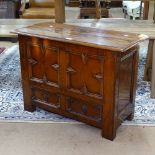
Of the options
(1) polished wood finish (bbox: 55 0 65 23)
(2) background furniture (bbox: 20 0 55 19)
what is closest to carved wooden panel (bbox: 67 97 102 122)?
(1) polished wood finish (bbox: 55 0 65 23)

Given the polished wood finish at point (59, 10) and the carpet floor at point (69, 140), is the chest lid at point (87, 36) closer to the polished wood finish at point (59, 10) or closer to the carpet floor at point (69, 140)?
the polished wood finish at point (59, 10)

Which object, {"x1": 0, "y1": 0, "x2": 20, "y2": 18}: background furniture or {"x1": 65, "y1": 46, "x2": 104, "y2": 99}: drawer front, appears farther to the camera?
{"x1": 0, "y1": 0, "x2": 20, "y2": 18}: background furniture

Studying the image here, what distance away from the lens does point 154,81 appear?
2580 mm

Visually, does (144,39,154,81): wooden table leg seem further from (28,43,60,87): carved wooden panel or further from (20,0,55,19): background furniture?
(20,0,55,19): background furniture

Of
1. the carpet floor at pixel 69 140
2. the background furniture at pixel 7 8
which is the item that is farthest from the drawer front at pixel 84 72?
the background furniture at pixel 7 8

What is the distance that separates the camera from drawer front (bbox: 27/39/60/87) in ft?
6.70

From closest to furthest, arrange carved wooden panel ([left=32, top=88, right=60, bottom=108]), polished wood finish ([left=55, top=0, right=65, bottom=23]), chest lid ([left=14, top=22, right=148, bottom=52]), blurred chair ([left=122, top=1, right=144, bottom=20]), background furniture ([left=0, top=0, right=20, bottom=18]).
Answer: chest lid ([left=14, top=22, right=148, bottom=52])
carved wooden panel ([left=32, top=88, right=60, bottom=108])
polished wood finish ([left=55, top=0, right=65, bottom=23])
background furniture ([left=0, top=0, right=20, bottom=18])
blurred chair ([left=122, top=1, right=144, bottom=20])

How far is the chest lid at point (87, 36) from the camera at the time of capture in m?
1.77

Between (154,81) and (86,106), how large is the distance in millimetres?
856

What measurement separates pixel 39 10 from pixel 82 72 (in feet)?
9.71

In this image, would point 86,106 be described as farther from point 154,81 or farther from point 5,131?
point 154,81

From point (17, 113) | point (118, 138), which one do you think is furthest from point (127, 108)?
point (17, 113)

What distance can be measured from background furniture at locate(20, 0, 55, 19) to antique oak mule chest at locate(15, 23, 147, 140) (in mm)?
2259

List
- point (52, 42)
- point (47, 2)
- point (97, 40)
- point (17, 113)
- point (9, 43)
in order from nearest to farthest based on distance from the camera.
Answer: point (97, 40), point (52, 42), point (17, 113), point (9, 43), point (47, 2)
